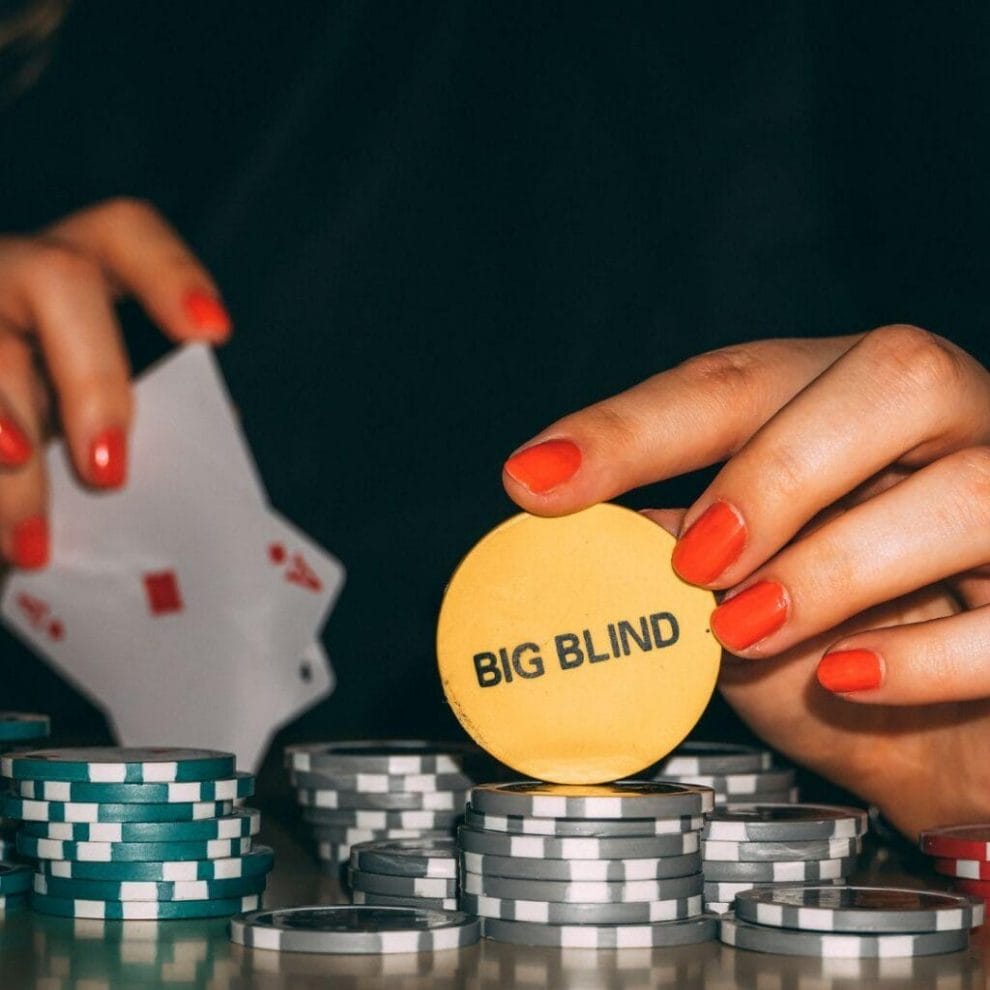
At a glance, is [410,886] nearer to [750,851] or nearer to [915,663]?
[750,851]

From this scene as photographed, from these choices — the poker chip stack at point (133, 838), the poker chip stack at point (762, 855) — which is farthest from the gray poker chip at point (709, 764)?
the poker chip stack at point (133, 838)

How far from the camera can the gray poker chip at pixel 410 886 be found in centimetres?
145

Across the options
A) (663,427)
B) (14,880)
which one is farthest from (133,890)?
(663,427)

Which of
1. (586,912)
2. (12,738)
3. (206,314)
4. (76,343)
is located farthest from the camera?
(206,314)

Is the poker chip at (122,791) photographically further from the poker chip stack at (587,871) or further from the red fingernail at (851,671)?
the red fingernail at (851,671)

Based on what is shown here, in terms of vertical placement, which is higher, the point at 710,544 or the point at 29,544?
the point at 29,544

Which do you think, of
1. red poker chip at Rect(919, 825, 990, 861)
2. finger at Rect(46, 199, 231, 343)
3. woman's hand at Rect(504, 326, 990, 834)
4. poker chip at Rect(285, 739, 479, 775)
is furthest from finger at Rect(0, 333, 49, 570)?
red poker chip at Rect(919, 825, 990, 861)

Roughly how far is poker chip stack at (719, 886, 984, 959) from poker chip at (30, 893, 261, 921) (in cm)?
48

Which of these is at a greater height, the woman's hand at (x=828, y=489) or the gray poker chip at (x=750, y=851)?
the woman's hand at (x=828, y=489)

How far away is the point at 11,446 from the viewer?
7.87ft

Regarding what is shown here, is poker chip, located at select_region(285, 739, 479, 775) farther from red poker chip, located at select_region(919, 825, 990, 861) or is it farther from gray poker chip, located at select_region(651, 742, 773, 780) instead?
red poker chip, located at select_region(919, 825, 990, 861)

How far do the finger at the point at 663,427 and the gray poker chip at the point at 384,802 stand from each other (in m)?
0.44

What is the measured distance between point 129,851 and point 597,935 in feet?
1.48

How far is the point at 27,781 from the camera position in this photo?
1.48 meters
